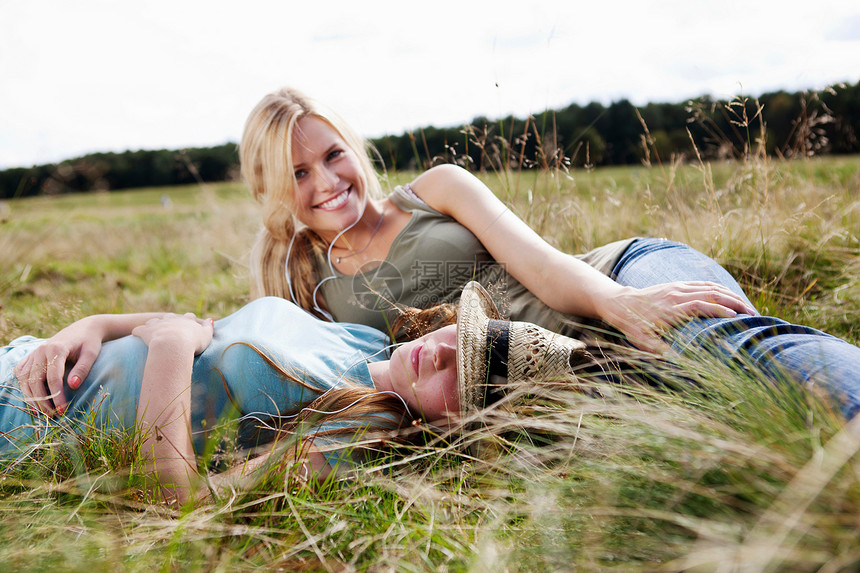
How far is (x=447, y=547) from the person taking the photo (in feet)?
3.96

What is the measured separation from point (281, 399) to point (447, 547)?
83 centimetres

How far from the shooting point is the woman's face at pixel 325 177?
2689mm

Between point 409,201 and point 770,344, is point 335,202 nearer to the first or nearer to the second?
point 409,201

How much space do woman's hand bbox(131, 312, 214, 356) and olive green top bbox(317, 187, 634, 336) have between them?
0.81 meters

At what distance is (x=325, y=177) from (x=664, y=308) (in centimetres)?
176

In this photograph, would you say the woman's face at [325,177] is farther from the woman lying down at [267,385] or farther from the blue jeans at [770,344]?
the blue jeans at [770,344]

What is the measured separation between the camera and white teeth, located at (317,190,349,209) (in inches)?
108

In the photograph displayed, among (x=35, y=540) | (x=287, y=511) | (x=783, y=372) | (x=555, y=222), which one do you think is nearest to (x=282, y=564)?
(x=287, y=511)

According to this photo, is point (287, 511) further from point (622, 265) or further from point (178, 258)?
point (178, 258)

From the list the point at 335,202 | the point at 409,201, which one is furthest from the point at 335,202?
the point at 409,201

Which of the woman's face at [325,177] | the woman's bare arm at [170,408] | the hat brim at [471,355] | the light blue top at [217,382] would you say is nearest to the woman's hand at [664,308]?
the hat brim at [471,355]

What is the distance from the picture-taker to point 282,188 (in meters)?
2.68

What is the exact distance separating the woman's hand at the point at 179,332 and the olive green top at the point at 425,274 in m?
0.81

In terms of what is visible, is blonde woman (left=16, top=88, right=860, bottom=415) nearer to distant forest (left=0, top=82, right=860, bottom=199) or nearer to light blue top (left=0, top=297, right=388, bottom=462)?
light blue top (left=0, top=297, right=388, bottom=462)
